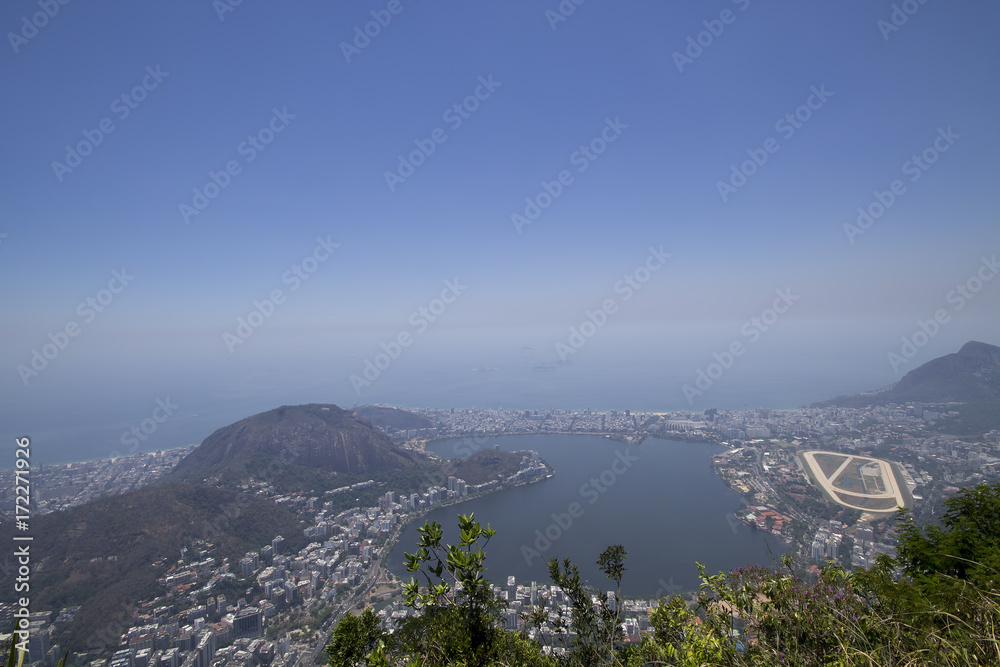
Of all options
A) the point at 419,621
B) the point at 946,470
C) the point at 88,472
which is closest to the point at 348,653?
the point at 419,621

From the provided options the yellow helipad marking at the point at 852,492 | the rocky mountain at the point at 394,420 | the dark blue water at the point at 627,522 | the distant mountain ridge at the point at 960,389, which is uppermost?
the rocky mountain at the point at 394,420

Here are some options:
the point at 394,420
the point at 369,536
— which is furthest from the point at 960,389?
the point at 394,420

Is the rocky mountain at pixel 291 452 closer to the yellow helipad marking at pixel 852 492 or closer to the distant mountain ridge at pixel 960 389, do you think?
the yellow helipad marking at pixel 852 492

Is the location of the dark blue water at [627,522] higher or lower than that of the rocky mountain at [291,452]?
lower

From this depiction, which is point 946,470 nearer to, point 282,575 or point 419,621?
point 419,621

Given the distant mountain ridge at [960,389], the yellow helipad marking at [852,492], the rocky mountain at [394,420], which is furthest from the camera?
the rocky mountain at [394,420]

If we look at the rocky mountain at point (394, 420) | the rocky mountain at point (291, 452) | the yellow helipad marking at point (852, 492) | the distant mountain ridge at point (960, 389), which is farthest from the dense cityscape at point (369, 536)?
the rocky mountain at point (394, 420)

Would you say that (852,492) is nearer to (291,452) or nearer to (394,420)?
(291,452)
